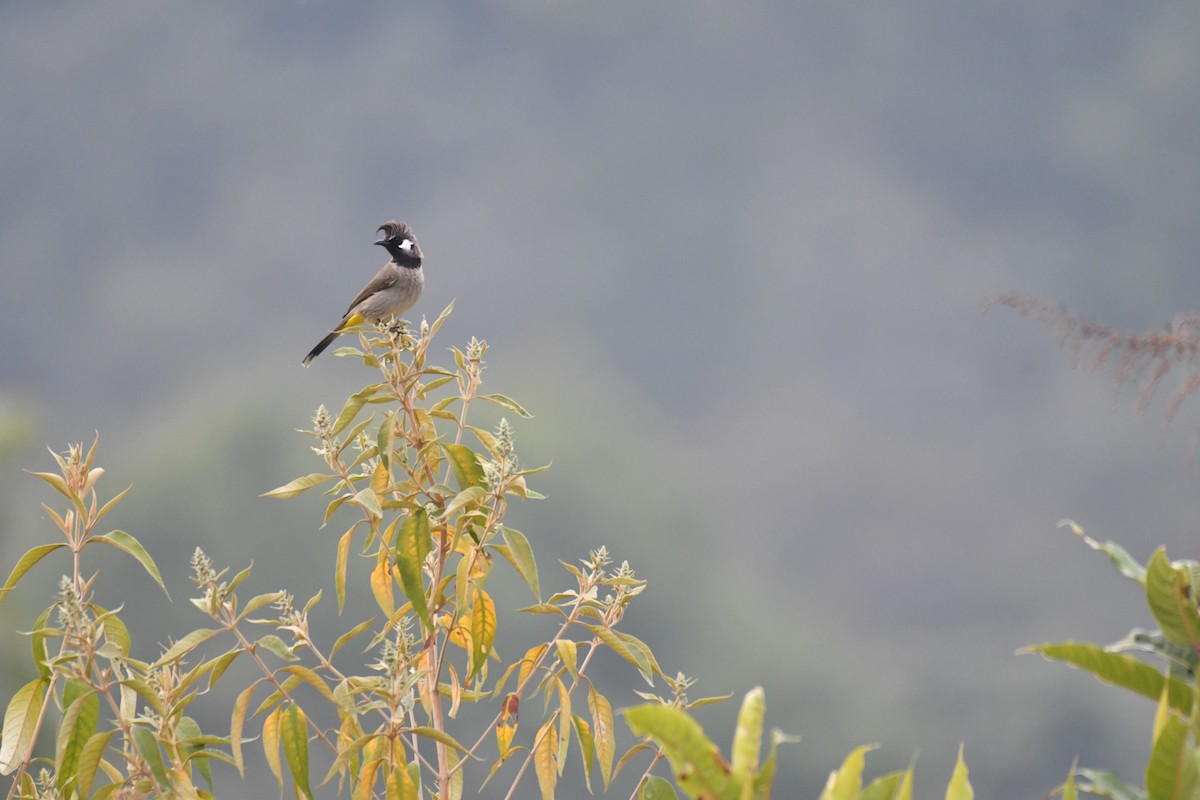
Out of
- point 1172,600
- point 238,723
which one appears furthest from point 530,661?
point 1172,600

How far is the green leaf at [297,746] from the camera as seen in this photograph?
157 cm

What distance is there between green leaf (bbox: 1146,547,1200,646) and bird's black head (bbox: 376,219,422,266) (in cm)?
250

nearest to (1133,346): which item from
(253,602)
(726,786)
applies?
(253,602)

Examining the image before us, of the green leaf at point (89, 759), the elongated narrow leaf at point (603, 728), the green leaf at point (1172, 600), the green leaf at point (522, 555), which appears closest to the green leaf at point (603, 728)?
the elongated narrow leaf at point (603, 728)

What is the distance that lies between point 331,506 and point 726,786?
1.05m

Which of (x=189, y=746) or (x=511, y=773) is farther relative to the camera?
(x=511, y=773)

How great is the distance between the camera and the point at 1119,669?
874 mm

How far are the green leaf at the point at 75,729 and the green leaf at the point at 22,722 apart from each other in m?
0.05

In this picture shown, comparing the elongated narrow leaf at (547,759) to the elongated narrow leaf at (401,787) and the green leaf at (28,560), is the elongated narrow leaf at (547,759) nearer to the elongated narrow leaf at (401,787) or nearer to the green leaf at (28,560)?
the elongated narrow leaf at (401,787)

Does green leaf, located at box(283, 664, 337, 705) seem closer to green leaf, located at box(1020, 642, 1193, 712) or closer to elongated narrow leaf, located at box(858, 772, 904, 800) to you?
elongated narrow leaf, located at box(858, 772, 904, 800)

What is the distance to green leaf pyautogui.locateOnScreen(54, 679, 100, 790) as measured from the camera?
1496 mm

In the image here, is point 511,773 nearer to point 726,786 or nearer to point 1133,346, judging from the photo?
point 1133,346

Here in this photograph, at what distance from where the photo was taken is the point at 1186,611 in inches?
33.8

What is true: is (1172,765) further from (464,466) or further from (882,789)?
(464,466)
